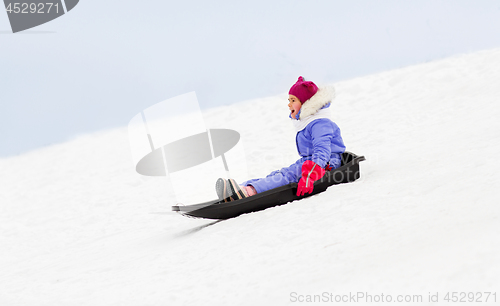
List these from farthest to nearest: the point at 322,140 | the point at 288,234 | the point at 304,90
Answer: the point at 304,90, the point at 322,140, the point at 288,234

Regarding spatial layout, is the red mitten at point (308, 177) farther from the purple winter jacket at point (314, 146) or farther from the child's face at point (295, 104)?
the child's face at point (295, 104)

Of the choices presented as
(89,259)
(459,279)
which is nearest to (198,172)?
(89,259)

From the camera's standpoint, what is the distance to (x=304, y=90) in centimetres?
263

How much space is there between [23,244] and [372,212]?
8.76ft

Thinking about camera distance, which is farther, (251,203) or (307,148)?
(307,148)

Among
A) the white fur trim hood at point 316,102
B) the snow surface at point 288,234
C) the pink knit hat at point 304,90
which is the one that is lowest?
the snow surface at point 288,234

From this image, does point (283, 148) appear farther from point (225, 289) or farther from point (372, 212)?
point (225, 289)

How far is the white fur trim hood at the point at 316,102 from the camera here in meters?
2.58

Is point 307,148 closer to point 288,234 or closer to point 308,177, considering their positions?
point 308,177

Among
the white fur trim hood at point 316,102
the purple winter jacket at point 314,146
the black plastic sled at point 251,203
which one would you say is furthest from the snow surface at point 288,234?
the white fur trim hood at point 316,102

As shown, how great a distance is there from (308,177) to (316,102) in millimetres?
518

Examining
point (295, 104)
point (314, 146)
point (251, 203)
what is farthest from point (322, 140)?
point (251, 203)

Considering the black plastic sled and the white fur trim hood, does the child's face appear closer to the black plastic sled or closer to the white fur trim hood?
the white fur trim hood

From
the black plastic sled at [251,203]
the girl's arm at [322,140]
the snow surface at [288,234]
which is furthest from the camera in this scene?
the girl's arm at [322,140]
